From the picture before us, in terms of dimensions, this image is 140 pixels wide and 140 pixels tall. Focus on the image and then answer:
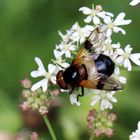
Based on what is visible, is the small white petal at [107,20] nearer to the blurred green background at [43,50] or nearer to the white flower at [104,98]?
the white flower at [104,98]

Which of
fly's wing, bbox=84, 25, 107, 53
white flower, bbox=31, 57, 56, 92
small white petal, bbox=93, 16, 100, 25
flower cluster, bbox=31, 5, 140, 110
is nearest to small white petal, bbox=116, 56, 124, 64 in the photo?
flower cluster, bbox=31, 5, 140, 110

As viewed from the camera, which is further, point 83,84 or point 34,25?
point 34,25

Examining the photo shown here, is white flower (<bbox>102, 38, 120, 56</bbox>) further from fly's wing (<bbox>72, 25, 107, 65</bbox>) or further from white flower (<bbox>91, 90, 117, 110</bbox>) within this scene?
white flower (<bbox>91, 90, 117, 110</bbox>)

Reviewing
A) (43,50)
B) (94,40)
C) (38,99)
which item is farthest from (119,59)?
(43,50)

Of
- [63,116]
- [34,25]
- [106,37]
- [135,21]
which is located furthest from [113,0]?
[106,37]

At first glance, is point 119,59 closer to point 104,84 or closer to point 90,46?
point 90,46

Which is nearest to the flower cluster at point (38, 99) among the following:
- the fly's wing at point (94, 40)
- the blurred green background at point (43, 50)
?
the fly's wing at point (94, 40)

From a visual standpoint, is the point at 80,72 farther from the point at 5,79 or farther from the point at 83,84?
the point at 5,79
